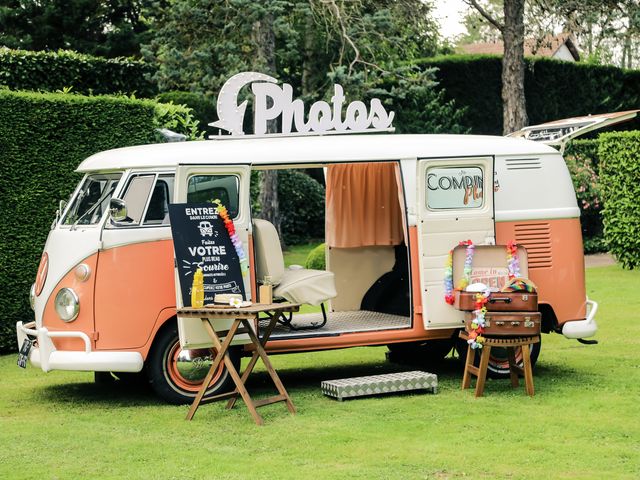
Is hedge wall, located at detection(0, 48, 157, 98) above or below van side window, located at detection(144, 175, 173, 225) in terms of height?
above

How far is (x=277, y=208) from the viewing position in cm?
2150

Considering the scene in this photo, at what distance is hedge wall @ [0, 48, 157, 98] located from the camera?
13727 mm

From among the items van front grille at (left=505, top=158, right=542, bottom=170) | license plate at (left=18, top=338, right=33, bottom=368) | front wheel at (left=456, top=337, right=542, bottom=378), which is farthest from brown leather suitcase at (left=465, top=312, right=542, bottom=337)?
license plate at (left=18, top=338, right=33, bottom=368)

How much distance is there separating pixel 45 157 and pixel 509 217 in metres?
5.12

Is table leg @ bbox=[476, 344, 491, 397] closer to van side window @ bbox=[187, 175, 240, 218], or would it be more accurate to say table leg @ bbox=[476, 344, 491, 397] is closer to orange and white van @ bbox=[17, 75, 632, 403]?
orange and white van @ bbox=[17, 75, 632, 403]

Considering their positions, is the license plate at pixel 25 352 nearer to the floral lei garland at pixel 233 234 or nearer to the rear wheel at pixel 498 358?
the floral lei garland at pixel 233 234

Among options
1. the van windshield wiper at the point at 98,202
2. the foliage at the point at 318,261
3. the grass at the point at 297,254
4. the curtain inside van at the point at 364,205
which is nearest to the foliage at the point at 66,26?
the grass at the point at 297,254

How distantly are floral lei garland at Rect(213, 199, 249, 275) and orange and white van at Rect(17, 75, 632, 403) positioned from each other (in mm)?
169

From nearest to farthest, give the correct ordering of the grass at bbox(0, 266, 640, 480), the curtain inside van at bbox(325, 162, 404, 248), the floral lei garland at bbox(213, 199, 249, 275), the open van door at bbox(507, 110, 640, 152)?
the grass at bbox(0, 266, 640, 480), the floral lei garland at bbox(213, 199, 249, 275), the open van door at bbox(507, 110, 640, 152), the curtain inside van at bbox(325, 162, 404, 248)

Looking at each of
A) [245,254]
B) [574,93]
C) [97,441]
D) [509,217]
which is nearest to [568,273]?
[509,217]

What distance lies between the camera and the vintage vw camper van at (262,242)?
8.62 meters

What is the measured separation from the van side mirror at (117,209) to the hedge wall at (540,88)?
18.2 metres

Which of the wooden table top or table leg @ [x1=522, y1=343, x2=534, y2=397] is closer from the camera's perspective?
the wooden table top

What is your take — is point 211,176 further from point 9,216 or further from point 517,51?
point 517,51
